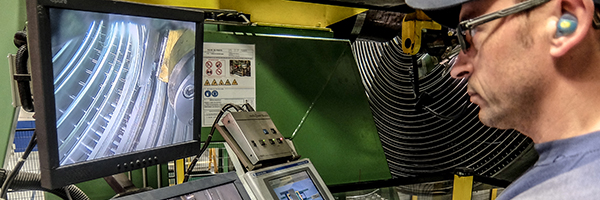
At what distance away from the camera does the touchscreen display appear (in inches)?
33.0

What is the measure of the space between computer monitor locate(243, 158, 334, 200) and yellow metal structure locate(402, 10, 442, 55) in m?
1.02

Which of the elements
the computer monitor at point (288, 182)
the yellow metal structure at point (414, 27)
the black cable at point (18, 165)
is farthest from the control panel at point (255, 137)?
the yellow metal structure at point (414, 27)

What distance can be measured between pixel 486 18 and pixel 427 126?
2.11 m

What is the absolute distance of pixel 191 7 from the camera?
1.23 meters

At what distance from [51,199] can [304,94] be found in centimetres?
114

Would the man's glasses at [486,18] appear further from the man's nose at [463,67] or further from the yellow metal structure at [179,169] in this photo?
the yellow metal structure at [179,169]

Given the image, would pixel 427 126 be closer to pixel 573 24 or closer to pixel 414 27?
pixel 414 27

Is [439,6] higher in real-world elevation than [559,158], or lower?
higher

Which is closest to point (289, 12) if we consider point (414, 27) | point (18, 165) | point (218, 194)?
point (414, 27)

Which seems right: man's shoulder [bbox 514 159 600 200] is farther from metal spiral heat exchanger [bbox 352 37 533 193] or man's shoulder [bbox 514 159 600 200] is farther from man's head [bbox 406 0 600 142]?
metal spiral heat exchanger [bbox 352 37 533 193]

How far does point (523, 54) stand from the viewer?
0.64 metres

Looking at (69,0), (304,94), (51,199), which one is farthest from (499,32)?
(51,199)

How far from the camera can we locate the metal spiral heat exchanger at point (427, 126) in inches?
98.4

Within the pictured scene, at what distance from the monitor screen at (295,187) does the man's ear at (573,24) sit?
2.83 ft
